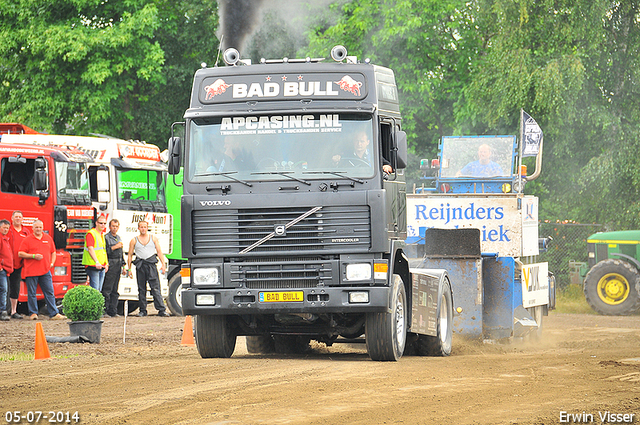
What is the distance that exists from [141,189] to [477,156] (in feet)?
24.4

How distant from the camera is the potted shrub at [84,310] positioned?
14180mm

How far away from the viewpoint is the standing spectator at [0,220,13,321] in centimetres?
1859

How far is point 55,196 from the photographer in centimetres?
2034

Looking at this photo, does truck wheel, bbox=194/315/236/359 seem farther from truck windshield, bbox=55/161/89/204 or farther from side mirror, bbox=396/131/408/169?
truck windshield, bbox=55/161/89/204

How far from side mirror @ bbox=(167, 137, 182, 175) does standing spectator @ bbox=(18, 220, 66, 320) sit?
7946mm

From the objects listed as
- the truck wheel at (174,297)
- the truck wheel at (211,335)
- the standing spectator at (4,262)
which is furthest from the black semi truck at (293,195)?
the truck wheel at (174,297)

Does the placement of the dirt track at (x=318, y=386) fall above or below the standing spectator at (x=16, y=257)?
below

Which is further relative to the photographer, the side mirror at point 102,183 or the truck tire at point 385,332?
the side mirror at point 102,183

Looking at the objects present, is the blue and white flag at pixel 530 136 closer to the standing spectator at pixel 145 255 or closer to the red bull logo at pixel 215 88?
the standing spectator at pixel 145 255

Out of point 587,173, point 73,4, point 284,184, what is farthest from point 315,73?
point 73,4

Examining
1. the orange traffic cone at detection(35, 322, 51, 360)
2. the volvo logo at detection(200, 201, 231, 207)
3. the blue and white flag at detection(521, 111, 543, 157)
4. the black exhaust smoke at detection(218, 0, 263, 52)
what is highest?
the black exhaust smoke at detection(218, 0, 263, 52)

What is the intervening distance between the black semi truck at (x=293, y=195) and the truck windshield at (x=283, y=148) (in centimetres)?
1

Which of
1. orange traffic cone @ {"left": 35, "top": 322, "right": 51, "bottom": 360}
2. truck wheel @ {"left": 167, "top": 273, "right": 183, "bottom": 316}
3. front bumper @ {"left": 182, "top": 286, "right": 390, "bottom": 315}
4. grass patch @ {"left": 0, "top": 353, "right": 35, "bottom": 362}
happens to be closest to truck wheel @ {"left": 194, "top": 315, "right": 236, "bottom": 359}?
front bumper @ {"left": 182, "top": 286, "right": 390, "bottom": 315}

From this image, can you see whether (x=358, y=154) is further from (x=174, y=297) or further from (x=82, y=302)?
(x=174, y=297)
